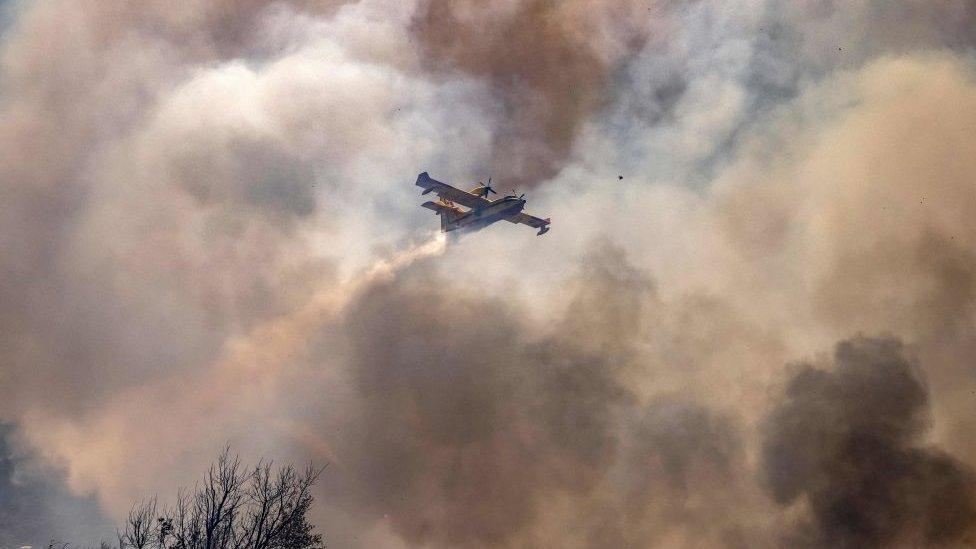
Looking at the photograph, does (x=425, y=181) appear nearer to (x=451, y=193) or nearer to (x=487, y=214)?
(x=451, y=193)

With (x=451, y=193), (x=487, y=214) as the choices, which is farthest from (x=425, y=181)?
(x=487, y=214)

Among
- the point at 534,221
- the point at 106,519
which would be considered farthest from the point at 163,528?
the point at 106,519

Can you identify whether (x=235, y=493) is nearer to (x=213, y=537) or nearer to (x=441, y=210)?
(x=213, y=537)

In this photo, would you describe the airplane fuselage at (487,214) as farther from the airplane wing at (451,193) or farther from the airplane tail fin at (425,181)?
the airplane tail fin at (425,181)

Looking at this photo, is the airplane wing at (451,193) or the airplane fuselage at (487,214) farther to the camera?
the airplane fuselage at (487,214)

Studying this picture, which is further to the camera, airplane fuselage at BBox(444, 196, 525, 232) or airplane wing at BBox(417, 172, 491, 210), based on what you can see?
airplane fuselage at BBox(444, 196, 525, 232)

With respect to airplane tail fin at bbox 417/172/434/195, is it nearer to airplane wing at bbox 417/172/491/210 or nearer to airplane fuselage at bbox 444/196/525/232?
airplane wing at bbox 417/172/491/210
